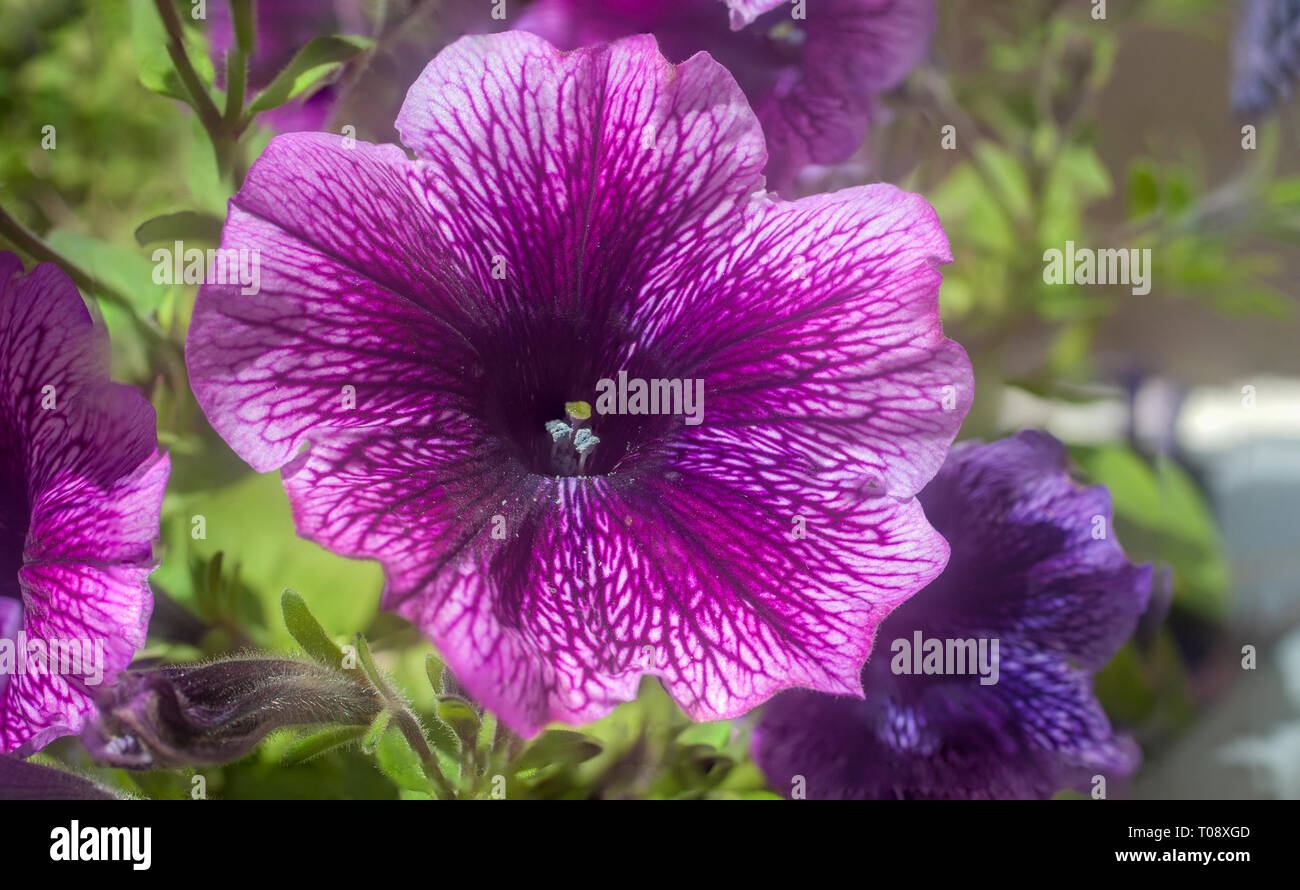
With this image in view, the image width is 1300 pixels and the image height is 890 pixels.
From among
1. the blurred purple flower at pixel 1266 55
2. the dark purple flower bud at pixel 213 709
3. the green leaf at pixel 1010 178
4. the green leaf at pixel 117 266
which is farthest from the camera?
the green leaf at pixel 1010 178

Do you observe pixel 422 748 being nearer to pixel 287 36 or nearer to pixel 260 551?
pixel 260 551

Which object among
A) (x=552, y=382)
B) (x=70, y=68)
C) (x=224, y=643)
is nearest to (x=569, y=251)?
(x=552, y=382)

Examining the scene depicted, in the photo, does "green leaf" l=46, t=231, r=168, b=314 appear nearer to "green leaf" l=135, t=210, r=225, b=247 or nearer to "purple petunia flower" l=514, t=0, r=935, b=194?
"green leaf" l=135, t=210, r=225, b=247

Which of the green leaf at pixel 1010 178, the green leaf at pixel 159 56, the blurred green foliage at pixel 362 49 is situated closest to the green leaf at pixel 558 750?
the blurred green foliage at pixel 362 49

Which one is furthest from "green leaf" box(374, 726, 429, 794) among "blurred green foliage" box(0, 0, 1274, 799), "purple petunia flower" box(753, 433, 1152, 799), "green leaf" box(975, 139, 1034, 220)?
"green leaf" box(975, 139, 1034, 220)

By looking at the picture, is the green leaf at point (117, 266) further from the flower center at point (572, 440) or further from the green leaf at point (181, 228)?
the flower center at point (572, 440)

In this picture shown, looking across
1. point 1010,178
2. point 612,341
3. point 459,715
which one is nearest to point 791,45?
Answer: point 612,341

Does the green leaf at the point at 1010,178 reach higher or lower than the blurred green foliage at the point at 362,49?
higher
